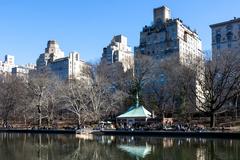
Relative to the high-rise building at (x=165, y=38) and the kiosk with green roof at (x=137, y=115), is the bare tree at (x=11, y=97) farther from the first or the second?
the high-rise building at (x=165, y=38)

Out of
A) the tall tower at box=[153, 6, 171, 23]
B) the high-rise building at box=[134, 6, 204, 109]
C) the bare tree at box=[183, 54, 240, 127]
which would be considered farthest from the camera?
the tall tower at box=[153, 6, 171, 23]

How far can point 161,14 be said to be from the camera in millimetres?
124875

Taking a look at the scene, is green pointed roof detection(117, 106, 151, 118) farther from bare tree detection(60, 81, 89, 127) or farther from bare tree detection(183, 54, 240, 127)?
bare tree detection(60, 81, 89, 127)

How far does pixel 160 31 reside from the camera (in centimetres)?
11494

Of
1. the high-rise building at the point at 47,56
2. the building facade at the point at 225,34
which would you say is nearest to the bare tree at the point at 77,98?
the building facade at the point at 225,34

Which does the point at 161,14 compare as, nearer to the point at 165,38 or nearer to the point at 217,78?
the point at 165,38

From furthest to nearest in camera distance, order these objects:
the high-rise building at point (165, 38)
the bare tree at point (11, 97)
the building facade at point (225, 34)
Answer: the high-rise building at point (165, 38), the building facade at point (225, 34), the bare tree at point (11, 97)

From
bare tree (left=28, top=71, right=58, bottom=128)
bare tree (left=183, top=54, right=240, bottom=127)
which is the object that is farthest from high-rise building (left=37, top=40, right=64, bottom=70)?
bare tree (left=183, top=54, right=240, bottom=127)

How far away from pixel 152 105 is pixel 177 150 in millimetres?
37719

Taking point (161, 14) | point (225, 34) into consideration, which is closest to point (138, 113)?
point (225, 34)

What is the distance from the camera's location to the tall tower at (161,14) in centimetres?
12362

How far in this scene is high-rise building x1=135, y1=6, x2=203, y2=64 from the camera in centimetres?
11050

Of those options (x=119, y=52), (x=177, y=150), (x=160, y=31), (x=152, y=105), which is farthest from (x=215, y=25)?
(x=177, y=150)

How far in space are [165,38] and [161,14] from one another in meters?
15.0
